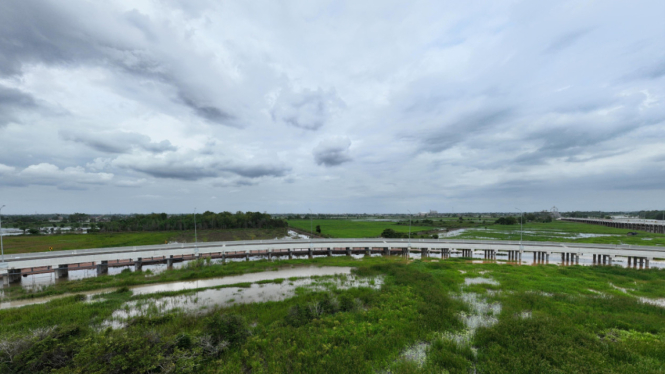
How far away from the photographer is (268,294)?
1930 centimetres

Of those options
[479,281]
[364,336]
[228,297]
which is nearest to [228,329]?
[364,336]

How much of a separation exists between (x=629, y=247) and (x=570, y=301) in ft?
116

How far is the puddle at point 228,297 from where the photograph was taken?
1545 centimetres

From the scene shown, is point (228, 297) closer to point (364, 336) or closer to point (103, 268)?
point (364, 336)

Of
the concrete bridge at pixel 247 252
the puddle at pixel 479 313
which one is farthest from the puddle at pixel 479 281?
the concrete bridge at pixel 247 252

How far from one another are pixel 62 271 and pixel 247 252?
74.1 feet

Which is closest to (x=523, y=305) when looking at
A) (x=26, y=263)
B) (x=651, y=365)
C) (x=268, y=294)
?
(x=651, y=365)

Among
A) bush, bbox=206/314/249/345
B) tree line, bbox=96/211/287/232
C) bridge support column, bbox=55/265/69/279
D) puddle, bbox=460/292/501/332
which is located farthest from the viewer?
tree line, bbox=96/211/287/232

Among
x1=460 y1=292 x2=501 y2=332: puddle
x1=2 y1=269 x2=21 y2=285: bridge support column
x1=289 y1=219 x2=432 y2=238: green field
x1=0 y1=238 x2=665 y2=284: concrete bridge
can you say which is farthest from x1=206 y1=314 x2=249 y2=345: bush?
x1=289 y1=219 x2=432 y2=238: green field

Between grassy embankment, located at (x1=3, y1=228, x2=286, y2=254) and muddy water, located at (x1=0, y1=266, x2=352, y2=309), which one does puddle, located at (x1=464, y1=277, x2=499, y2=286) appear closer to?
muddy water, located at (x1=0, y1=266, x2=352, y2=309)

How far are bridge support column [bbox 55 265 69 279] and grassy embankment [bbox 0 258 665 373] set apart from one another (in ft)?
61.1

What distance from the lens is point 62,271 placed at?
29.9 meters

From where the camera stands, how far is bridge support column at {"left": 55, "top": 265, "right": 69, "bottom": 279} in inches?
1140

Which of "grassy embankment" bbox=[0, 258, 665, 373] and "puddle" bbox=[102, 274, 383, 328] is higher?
"grassy embankment" bbox=[0, 258, 665, 373]
